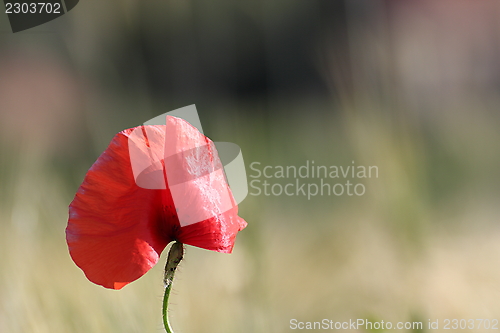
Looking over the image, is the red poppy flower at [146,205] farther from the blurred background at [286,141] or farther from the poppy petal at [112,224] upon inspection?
the blurred background at [286,141]

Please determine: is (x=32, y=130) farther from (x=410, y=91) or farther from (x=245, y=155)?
(x=410, y=91)

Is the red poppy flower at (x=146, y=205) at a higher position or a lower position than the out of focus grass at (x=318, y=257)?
higher

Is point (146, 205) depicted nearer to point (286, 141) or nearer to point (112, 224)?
point (112, 224)

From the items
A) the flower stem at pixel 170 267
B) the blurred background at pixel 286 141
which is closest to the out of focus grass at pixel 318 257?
the blurred background at pixel 286 141

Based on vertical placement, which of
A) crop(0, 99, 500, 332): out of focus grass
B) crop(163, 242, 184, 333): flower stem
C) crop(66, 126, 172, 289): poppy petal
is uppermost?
crop(66, 126, 172, 289): poppy petal

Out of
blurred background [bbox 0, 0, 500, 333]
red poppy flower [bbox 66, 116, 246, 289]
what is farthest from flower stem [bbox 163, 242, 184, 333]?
blurred background [bbox 0, 0, 500, 333]

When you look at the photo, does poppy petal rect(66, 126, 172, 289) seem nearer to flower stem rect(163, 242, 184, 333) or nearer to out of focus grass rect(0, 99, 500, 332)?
flower stem rect(163, 242, 184, 333)

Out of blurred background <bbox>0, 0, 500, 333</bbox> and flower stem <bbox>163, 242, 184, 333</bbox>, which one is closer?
flower stem <bbox>163, 242, 184, 333</bbox>
